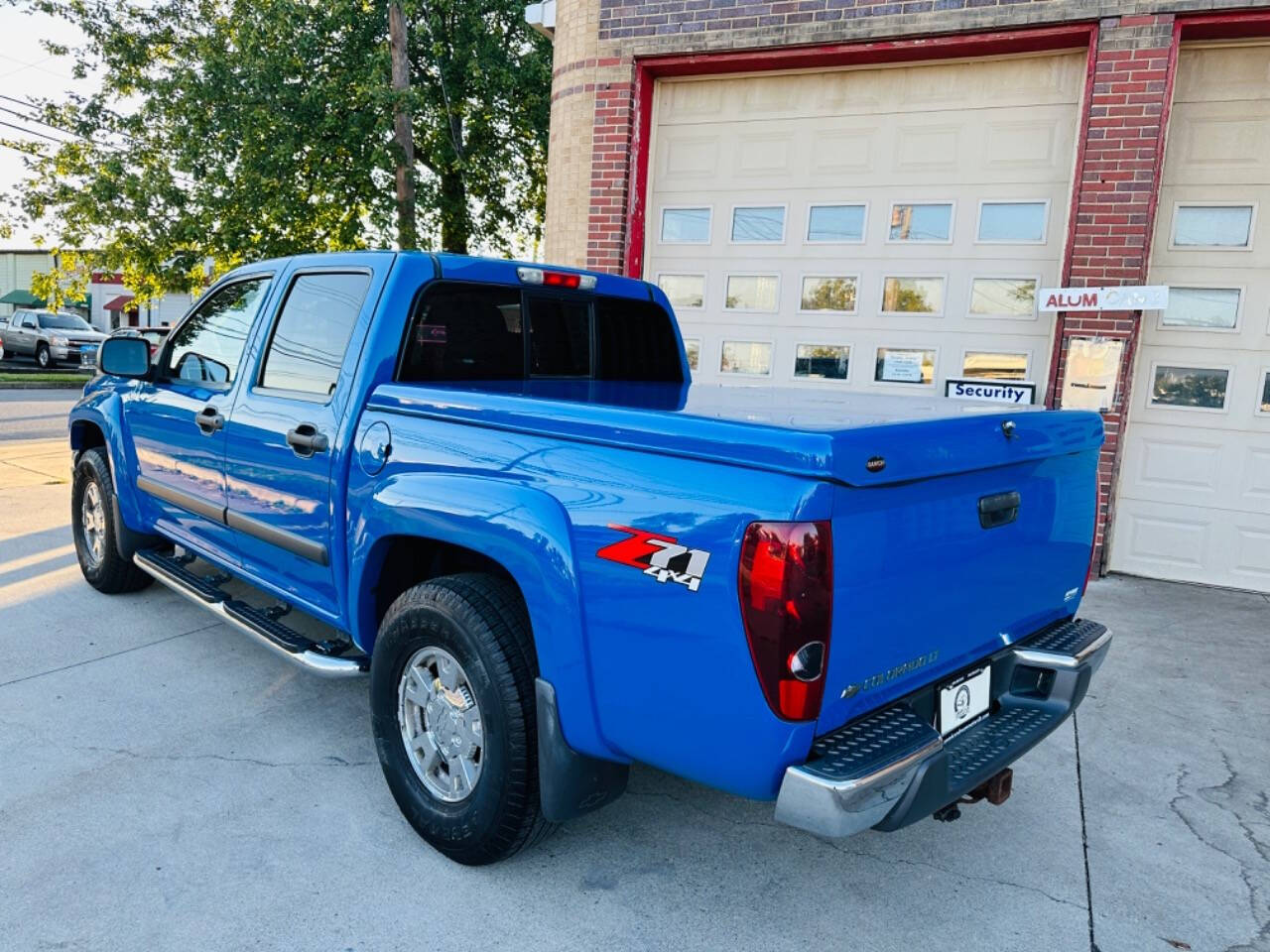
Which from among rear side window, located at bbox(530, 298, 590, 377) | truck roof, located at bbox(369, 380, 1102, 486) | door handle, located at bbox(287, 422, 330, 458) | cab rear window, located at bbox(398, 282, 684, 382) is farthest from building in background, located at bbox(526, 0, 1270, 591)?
door handle, located at bbox(287, 422, 330, 458)

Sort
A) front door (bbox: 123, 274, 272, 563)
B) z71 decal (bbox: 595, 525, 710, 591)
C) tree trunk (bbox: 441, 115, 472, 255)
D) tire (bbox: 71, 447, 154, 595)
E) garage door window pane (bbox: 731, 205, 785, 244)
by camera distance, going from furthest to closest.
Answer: tree trunk (bbox: 441, 115, 472, 255) → garage door window pane (bbox: 731, 205, 785, 244) → tire (bbox: 71, 447, 154, 595) → front door (bbox: 123, 274, 272, 563) → z71 decal (bbox: 595, 525, 710, 591)

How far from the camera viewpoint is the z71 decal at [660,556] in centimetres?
206

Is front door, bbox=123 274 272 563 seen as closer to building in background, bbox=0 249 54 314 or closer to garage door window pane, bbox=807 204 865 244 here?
garage door window pane, bbox=807 204 865 244

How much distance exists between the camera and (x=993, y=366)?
6.86 m

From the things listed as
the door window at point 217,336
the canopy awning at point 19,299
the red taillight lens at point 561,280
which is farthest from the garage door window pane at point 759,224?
the canopy awning at point 19,299

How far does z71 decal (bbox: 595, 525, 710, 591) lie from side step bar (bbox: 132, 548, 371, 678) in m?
1.46

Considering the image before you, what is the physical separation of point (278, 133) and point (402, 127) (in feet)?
6.85

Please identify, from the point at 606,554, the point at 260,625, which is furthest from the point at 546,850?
the point at 260,625

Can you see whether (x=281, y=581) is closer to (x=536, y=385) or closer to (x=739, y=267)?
(x=536, y=385)

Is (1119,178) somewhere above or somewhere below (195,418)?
above

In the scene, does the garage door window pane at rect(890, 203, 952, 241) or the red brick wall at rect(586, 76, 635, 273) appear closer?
the garage door window pane at rect(890, 203, 952, 241)

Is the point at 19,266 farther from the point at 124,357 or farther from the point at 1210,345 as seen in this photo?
the point at 1210,345

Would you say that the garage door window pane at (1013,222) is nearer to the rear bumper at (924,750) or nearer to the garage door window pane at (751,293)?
the garage door window pane at (751,293)

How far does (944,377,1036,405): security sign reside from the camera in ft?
21.7
